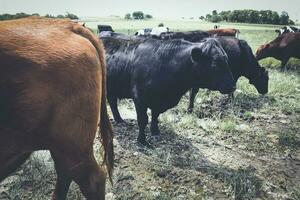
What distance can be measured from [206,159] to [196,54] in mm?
1543

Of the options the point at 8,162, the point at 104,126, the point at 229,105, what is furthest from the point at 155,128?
the point at 8,162

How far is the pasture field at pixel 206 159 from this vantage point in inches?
144

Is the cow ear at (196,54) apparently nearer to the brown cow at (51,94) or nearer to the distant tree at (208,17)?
the brown cow at (51,94)

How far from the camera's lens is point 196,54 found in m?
4.64

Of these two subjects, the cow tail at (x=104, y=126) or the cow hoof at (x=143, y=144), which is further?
the cow hoof at (x=143, y=144)

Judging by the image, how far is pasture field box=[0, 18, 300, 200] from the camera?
366 centimetres

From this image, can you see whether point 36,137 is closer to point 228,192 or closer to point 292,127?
point 228,192

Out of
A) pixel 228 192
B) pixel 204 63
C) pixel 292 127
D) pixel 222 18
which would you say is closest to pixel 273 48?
pixel 292 127

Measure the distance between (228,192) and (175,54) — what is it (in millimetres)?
2177

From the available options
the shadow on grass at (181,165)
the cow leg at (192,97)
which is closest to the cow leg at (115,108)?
the shadow on grass at (181,165)

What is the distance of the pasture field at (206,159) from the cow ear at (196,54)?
4.60ft

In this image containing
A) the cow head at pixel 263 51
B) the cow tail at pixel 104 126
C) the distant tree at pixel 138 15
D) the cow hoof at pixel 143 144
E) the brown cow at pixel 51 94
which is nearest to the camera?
the brown cow at pixel 51 94

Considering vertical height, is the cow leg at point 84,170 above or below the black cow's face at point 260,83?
above

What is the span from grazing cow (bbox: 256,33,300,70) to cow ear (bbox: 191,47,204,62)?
8.96m
